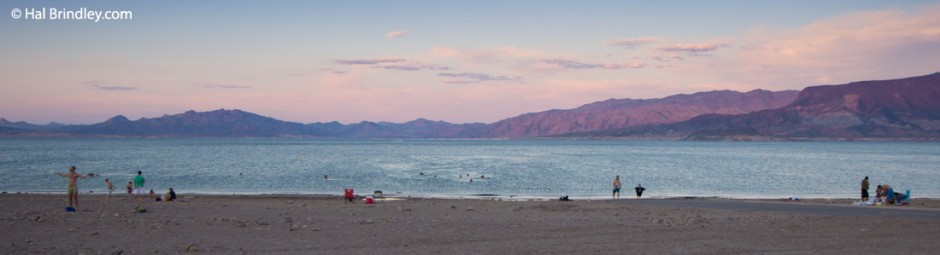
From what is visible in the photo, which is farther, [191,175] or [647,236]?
[191,175]

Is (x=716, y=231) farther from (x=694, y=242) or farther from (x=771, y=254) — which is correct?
(x=771, y=254)

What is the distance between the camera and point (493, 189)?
45.5m

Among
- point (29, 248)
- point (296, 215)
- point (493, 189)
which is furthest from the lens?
point (493, 189)

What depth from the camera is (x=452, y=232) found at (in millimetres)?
16703

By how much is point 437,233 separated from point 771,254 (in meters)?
6.68

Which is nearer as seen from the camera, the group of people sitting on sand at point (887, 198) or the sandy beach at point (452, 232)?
the sandy beach at point (452, 232)

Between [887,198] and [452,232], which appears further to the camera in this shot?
[887,198]

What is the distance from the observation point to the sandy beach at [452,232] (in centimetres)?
1391

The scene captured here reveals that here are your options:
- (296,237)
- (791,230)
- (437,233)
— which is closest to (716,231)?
(791,230)

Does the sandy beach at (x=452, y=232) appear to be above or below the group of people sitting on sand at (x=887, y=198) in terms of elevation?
above

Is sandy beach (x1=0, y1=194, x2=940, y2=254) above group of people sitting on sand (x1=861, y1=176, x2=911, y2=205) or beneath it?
above

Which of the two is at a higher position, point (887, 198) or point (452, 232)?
point (452, 232)

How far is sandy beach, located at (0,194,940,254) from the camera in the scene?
13.9 m

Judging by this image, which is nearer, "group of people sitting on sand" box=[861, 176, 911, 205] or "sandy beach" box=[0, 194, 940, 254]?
"sandy beach" box=[0, 194, 940, 254]
